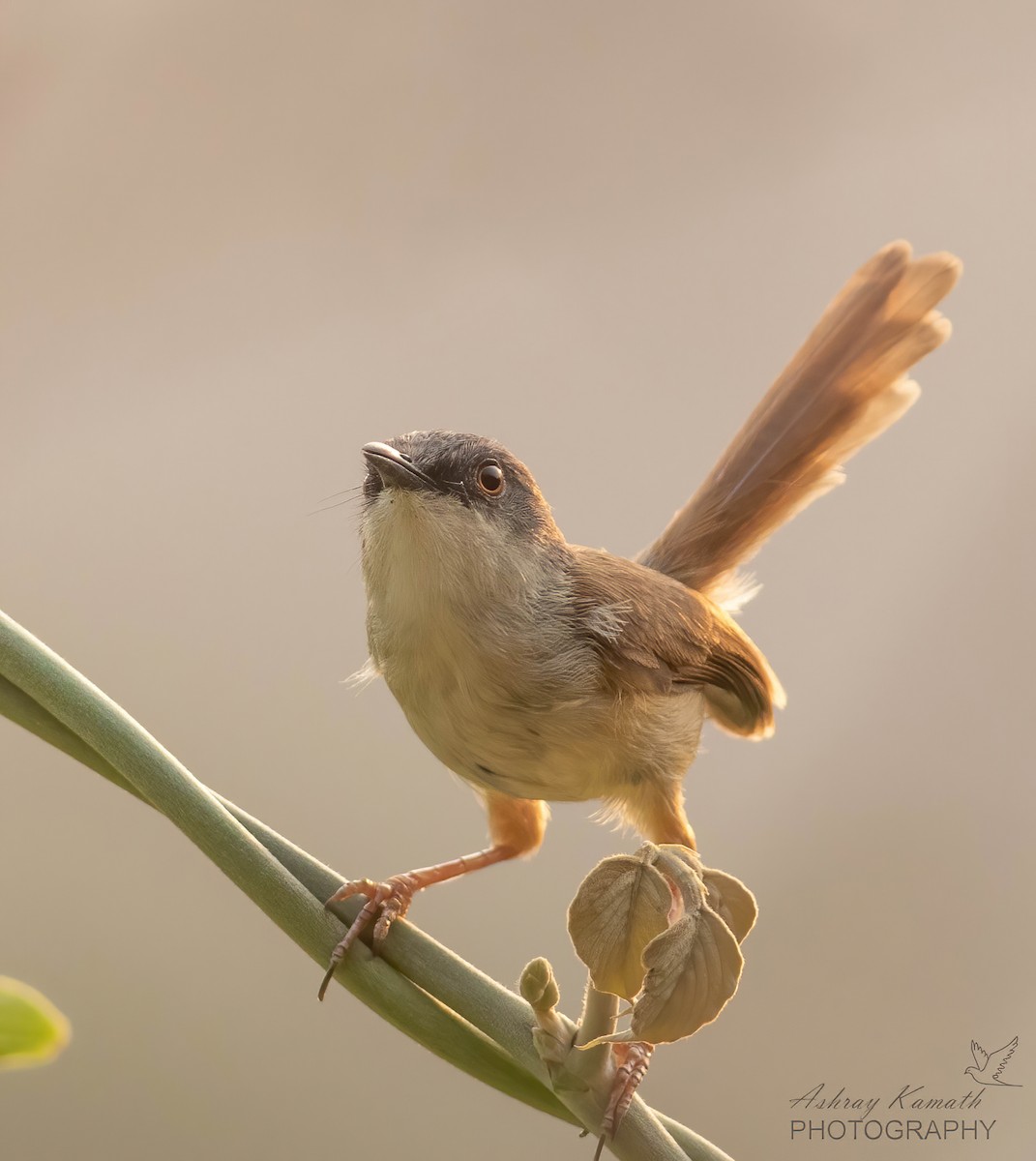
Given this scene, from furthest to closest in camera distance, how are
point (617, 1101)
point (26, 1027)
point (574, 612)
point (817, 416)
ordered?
point (817, 416), point (574, 612), point (617, 1101), point (26, 1027)

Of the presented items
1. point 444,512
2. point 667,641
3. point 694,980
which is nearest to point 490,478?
point 444,512

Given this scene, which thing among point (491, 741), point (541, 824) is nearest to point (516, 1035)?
point (491, 741)

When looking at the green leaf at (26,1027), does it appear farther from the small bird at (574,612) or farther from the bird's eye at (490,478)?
the bird's eye at (490,478)

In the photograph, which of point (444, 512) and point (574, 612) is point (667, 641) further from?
point (444, 512)

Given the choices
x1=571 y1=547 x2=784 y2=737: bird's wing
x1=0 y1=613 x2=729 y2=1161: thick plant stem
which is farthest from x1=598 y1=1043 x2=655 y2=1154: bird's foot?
x1=571 y1=547 x2=784 y2=737: bird's wing

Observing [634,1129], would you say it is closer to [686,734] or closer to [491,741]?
[491,741]
